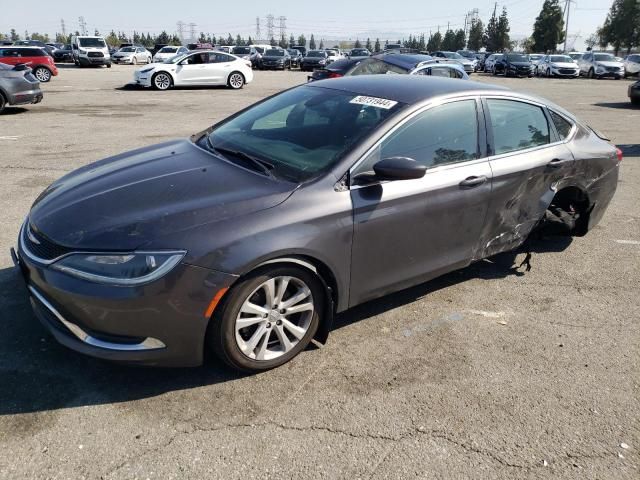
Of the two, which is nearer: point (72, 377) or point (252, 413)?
point (252, 413)

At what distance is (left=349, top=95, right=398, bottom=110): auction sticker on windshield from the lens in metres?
3.62

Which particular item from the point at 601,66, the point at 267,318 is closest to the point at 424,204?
the point at 267,318

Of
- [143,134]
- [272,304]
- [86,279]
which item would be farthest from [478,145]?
[143,134]

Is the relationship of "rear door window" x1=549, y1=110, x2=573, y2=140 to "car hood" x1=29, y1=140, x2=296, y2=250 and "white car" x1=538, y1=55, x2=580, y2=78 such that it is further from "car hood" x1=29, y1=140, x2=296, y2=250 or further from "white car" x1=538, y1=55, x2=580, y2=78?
"white car" x1=538, y1=55, x2=580, y2=78

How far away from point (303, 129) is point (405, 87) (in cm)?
82

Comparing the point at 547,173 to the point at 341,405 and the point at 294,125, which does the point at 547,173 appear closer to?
the point at 294,125

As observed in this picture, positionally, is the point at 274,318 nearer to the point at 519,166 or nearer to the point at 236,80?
the point at 519,166

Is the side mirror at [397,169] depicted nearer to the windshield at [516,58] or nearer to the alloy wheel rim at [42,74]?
the alloy wheel rim at [42,74]

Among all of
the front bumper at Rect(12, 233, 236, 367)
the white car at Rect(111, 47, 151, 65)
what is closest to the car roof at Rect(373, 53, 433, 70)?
the front bumper at Rect(12, 233, 236, 367)

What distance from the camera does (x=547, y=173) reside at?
432 cm

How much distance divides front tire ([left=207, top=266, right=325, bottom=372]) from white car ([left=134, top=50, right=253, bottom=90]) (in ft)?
60.6

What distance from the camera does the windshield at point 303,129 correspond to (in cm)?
339

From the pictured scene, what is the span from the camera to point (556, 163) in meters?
4.36

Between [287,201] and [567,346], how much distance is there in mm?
2090
